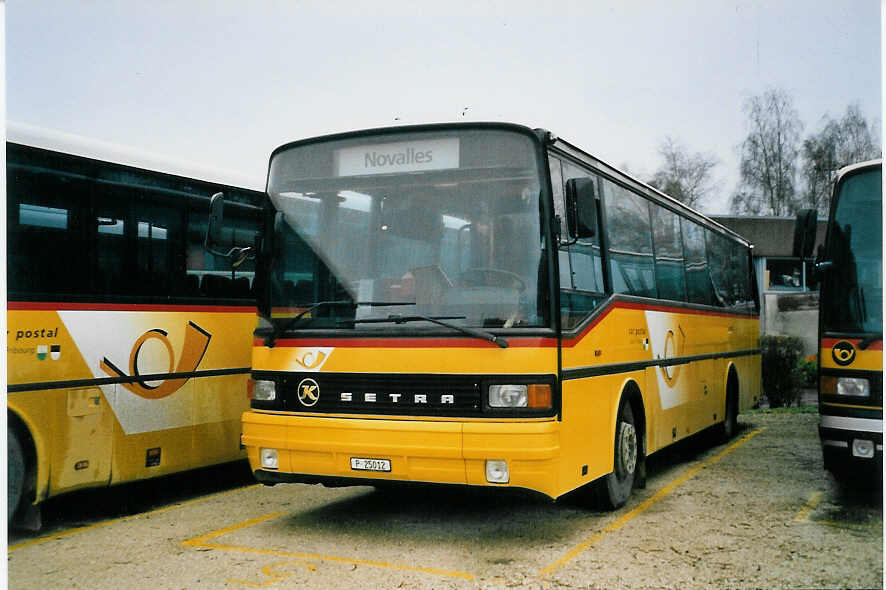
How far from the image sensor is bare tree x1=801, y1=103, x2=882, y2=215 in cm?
653

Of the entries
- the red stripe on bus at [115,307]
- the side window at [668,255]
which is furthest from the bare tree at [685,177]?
the red stripe on bus at [115,307]

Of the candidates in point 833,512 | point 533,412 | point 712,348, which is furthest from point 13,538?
point 712,348

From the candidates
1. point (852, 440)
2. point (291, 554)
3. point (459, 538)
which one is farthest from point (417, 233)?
point (852, 440)

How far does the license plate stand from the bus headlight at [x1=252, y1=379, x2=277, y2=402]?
86cm

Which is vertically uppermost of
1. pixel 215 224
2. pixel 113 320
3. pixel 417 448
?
pixel 215 224

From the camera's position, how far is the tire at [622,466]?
7.64 meters

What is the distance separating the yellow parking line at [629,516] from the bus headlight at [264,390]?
240 cm

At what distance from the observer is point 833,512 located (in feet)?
24.5

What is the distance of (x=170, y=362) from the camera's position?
27.4ft

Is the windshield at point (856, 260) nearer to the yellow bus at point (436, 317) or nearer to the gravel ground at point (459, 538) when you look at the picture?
the gravel ground at point (459, 538)

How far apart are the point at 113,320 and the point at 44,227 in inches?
38.1

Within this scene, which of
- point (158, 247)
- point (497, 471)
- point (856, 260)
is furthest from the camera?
point (158, 247)

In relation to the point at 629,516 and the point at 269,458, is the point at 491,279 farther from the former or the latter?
the point at 629,516

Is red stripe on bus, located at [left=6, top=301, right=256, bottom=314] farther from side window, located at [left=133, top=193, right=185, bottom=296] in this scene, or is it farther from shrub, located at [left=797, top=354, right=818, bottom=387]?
shrub, located at [left=797, top=354, right=818, bottom=387]
